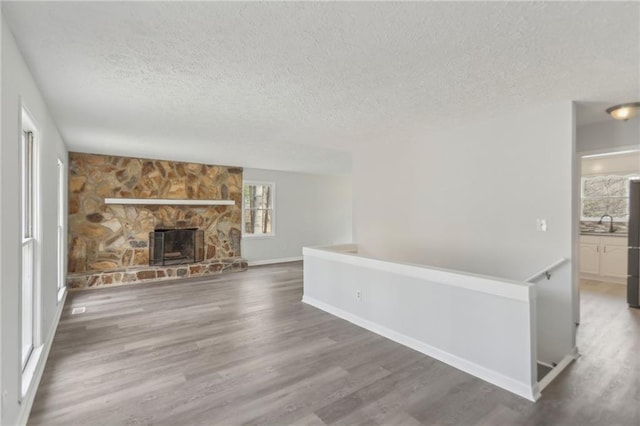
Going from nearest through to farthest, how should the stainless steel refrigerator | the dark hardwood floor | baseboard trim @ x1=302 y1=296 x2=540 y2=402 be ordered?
the dark hardwood floor → baseboard trim @ x1=302 y1=296 x2=540 y2=402 → the stainless steel refrigerator

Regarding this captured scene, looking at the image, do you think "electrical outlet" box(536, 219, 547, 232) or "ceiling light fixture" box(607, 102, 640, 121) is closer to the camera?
"ceiling light fixture" box(607, 102, 640, 121)

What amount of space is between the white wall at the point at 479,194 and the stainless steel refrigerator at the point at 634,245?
2742 millimetres

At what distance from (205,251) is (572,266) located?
255 inches

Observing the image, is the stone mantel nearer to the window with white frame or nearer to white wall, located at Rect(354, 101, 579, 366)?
the window with white frame

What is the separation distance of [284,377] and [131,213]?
5.22 meters

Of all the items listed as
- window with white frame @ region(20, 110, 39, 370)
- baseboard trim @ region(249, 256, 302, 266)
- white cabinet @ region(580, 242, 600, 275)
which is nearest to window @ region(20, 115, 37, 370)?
window with white frame @ region(20, 110, 39, 370)

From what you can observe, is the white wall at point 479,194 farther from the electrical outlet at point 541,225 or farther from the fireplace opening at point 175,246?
the fireplace opening at point 175,246

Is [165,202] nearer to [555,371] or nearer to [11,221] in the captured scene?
[11,221]

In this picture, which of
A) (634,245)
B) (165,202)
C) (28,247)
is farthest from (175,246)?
(634,245)

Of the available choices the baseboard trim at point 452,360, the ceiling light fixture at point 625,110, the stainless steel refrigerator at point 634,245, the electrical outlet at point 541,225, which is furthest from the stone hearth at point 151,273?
the stainless steel refrigerator at point 634,245

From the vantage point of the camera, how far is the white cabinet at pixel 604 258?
238 inches

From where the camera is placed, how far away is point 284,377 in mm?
2721

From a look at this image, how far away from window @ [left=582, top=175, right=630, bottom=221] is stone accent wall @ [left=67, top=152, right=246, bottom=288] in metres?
7.70

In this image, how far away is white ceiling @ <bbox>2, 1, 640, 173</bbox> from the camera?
5.56ft
